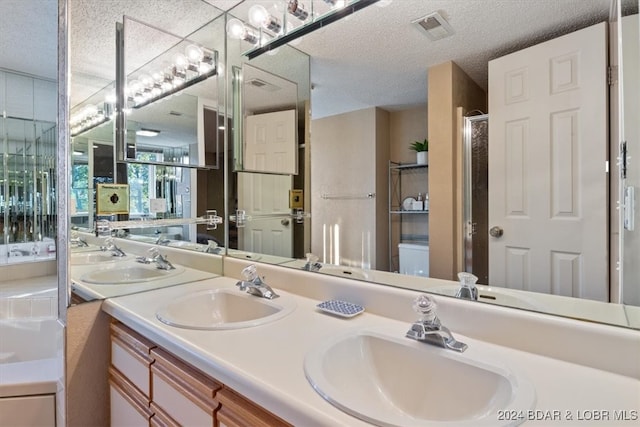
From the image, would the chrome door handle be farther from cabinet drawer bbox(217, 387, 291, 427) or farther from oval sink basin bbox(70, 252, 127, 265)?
oval sink basin bbox(70, 252, 127, 265)

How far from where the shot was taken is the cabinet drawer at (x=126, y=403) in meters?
1.03

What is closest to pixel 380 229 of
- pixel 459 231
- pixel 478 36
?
pixel 459 231

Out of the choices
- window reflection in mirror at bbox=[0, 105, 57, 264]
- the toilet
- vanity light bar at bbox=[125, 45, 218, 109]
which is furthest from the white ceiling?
the toilet

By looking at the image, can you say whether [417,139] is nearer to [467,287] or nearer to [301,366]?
[467,287]

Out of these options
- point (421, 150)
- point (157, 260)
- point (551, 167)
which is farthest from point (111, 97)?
point (551, 167)

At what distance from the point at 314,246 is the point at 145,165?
0.91m

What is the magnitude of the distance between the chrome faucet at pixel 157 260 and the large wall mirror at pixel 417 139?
1.65ft

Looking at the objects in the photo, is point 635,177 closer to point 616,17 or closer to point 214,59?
point 616,17

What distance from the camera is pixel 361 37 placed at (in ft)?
4.21

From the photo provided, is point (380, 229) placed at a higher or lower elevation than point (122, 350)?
higher

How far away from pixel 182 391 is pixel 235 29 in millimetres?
1676

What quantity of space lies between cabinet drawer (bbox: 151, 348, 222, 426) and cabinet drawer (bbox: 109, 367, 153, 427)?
3.8 inches

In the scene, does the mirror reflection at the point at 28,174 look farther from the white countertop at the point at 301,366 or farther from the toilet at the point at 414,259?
the toilet at the point at 414,259

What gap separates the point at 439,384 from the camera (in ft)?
2.47
